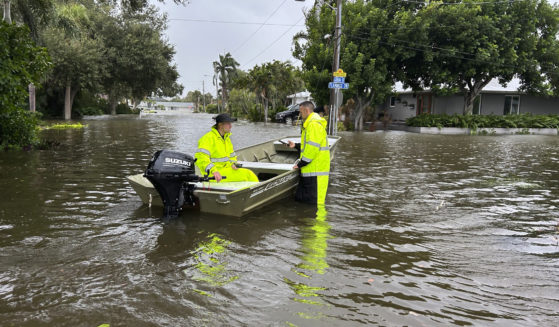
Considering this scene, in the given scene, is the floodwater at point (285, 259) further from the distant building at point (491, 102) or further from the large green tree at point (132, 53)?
the large green tree at point (132, 53)

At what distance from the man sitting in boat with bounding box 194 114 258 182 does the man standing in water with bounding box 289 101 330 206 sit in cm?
123

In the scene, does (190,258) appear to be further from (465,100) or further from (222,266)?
(465,100)

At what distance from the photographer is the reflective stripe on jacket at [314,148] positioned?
7168 mm

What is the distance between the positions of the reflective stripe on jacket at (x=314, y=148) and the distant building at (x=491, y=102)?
26.3m

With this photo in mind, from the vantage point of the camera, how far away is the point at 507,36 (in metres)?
26.6

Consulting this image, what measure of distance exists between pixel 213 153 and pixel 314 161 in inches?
74.8

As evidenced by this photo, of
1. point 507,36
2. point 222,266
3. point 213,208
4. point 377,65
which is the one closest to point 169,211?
point 213,208

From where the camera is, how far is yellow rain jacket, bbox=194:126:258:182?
6.42 meters

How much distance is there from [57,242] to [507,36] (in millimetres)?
29245

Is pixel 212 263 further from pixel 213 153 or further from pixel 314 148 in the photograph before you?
pixel 314 148

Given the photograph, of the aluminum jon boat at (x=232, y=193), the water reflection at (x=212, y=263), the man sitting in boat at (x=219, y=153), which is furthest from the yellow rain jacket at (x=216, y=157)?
the water reflection at (x=212, y=263)

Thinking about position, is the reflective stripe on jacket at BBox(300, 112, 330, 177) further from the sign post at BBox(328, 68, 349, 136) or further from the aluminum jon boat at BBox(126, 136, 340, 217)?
the sign post at BBox(328, 68, 349, 136)

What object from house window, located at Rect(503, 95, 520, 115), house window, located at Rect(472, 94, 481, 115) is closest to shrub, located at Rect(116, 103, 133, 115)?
house window, located at Rect(472, 94, 481, 115)

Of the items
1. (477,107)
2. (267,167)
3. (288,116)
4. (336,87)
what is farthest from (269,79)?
(267,167)
